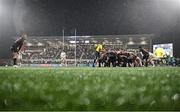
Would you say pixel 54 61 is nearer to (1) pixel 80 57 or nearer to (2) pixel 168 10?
(1) pixel 80 57

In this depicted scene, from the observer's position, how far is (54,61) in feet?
98.2

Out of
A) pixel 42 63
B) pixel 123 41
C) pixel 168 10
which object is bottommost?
pixel 42 63

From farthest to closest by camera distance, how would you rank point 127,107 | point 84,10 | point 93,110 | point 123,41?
point 84,10 < point 123,41 < point 127,107 < point 93,110

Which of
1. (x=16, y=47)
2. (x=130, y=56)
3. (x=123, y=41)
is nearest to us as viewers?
(x=16, y=47)

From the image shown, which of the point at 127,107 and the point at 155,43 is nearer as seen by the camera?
the point at 127,107

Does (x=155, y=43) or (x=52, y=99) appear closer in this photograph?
(x=52, y=99)

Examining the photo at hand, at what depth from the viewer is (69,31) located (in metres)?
32.1

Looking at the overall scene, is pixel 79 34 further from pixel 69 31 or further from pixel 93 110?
pixel 93 110

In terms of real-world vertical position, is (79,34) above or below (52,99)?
above

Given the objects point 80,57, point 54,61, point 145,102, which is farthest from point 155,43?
point 145,102

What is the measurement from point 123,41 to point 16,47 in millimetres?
13175

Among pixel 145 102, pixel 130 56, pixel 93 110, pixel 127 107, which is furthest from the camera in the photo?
pixel 130 56

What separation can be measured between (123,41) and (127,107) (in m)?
27.3

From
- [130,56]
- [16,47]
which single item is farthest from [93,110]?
[130,56]
